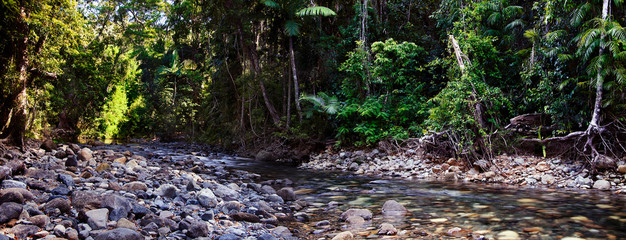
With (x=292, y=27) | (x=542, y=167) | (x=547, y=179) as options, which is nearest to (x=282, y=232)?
(x=547, y=179)

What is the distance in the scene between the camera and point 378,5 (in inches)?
563

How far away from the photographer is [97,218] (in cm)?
321

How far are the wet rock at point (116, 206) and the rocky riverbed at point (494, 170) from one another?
6.46 m

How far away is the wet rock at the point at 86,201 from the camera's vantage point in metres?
3.53

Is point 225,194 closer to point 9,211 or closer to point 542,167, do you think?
point 9,211

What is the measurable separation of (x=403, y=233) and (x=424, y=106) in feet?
25.2

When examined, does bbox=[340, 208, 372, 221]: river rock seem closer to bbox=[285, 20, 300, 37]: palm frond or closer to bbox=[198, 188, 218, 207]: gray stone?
bbox=[198, 188, 218, 207]: gray stone

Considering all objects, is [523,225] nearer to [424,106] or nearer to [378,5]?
[424,106]

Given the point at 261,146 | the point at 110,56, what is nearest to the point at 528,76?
the point at 261,146

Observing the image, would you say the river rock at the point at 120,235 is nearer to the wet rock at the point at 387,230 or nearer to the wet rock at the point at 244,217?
the wet rock at the point at 244,217

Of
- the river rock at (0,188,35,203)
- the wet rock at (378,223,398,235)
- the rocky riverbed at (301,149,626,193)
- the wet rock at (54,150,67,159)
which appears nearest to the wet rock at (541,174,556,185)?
the rocky riverbed at (301,149,626,193)

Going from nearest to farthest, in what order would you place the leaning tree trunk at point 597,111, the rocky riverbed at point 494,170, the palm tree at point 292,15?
1. the rocky riverbed at point 494,170
2. the leaning tree trunk at point 597,111
3. the palm tree at point 292,15

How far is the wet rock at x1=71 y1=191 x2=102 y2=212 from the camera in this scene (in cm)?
353

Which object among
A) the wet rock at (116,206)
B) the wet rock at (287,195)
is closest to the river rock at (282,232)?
the wet rock at (116,206)
